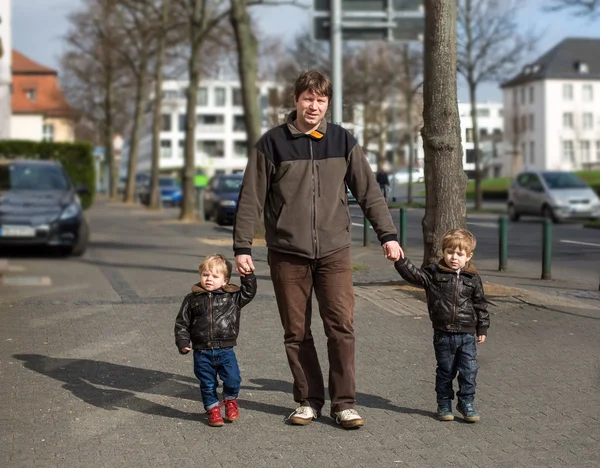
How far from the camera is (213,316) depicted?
20.1 feet

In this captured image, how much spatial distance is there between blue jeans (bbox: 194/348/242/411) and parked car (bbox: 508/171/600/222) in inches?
954

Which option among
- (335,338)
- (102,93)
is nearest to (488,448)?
(335,338)

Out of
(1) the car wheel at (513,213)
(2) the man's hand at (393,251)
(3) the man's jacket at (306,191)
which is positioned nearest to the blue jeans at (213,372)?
(3) the man's jacket at (306,191)

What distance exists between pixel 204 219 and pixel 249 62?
37.3ft

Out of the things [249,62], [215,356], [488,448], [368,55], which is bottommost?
[488,448]

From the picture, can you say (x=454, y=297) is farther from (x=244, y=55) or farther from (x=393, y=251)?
(x=244, y=55)

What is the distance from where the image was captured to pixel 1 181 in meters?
18.6

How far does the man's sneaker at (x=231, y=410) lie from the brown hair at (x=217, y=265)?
0.70 metres

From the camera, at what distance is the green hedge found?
36438 millimetres

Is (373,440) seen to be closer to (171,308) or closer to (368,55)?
(171,308)

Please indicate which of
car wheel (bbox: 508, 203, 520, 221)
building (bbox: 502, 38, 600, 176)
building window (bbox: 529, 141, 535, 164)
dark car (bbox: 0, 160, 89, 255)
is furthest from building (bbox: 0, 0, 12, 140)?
building window (bbox: 529, 141, 535, 164)

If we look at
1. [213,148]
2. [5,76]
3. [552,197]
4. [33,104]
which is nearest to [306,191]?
[552,197]

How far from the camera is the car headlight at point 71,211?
1730 cm

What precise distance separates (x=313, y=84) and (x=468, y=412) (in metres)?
2.03
